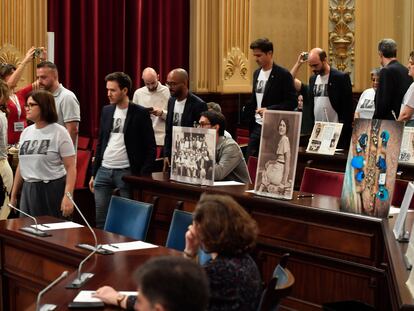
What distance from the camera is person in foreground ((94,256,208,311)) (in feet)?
7.17

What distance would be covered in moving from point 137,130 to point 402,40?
6448 mm

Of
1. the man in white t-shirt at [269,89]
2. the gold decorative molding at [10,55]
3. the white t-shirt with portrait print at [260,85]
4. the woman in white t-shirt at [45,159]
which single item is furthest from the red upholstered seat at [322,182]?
the gold decorative molding at [10,55]

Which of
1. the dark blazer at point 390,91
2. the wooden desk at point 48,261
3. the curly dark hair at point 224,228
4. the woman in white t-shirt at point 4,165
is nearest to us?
the curly dark hair at point 224,228

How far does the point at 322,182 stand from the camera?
5930 millimetres

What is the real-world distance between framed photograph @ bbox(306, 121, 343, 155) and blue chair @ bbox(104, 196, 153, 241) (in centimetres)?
300

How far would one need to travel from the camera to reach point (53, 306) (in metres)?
3.27

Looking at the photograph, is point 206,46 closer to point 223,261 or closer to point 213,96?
point 213,96

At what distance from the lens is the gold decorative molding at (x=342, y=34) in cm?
1186

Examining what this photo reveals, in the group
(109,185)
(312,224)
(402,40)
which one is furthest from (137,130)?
(402,40)

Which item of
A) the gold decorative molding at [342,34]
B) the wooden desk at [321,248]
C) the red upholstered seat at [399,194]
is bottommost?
the wooden desk at [321,248]

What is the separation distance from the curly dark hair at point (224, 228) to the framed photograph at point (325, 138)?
4401 millimetres

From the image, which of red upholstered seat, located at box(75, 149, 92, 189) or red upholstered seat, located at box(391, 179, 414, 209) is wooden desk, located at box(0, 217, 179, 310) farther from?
red upholstered seat, located at box(75, 149, 92, 189)

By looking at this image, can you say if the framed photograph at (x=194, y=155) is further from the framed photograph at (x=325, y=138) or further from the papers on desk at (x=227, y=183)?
the framed photograph at (x=325, y=138)

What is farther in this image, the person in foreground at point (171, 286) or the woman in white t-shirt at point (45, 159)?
the woman in white t-shirt at point (45, 159)
